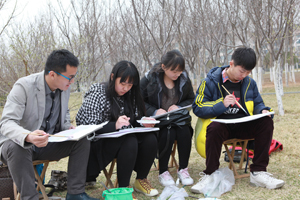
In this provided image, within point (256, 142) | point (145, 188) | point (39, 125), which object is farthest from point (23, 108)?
point (256, 142)

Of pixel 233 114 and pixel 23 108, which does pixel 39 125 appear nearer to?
pixel 23 108

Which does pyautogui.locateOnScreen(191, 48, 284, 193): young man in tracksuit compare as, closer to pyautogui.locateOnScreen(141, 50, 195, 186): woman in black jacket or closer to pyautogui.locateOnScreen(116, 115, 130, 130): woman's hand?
pyautogui.locateOnScreen(141, 50, 195, 186): woman in black jacket

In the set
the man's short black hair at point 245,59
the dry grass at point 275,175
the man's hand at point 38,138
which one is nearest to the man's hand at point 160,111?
the dry grass at point 275,175

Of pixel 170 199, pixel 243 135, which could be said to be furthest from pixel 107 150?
pixel 243 135

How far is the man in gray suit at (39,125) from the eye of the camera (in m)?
2.08

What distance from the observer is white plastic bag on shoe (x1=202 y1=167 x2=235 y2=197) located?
266cm

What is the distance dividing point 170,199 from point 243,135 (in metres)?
1.05

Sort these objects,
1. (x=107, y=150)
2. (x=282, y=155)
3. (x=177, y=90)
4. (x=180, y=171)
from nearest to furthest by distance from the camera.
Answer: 1. (x=107, y=150)
2. (x=180, y=171)
3. (x=177, y=90)
4. (x=282, y=155)

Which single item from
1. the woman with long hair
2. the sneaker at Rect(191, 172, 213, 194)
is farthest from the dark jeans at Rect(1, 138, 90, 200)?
the sneaker at Rect(191, 172, 213, 194)

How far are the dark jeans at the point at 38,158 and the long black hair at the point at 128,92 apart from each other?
52 centimetres

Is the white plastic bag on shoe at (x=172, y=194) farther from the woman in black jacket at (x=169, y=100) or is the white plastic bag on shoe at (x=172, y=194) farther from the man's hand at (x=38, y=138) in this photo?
the man's hand at (x=38, y=138)

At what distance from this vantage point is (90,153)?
8.70 ft

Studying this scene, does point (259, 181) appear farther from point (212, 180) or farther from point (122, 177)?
point (122, 177)

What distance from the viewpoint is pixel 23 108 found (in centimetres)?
223
